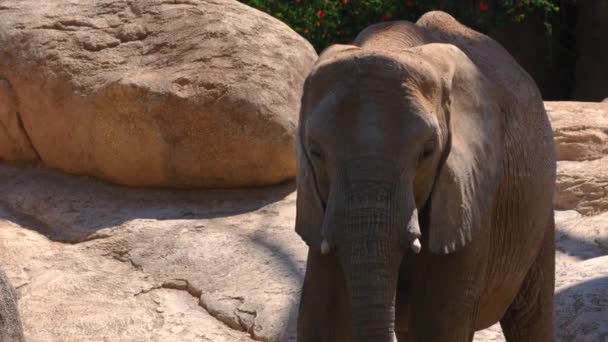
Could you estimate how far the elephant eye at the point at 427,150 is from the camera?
12.6 ft

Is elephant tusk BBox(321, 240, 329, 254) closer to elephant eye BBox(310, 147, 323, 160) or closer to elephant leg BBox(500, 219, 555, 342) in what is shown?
elephant eye BBox(310, 147, 323, 160)

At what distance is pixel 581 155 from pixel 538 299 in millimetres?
2881

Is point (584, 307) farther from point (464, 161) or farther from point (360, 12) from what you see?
point (360, 12)

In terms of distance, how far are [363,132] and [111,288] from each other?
10.8ft

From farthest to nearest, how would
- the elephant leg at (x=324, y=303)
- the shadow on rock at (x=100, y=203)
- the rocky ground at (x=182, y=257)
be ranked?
the shadow on rock at (x=100, y=203) → the rocky ground at (x=182, y=257) → the elephant leg at (x=324, y=303)

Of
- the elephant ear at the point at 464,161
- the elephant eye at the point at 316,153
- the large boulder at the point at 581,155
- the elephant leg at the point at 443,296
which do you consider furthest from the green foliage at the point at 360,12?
the elephant eye at the point at 316,153

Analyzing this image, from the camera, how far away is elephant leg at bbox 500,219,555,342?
18.5ft

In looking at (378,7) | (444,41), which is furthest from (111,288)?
(378,7)

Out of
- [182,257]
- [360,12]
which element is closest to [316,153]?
[182,257]

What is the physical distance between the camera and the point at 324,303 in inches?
167

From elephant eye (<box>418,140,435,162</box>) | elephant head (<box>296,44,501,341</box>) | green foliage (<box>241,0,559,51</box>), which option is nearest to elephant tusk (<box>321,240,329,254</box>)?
elephant head (<box>296,44,501,341</box>)

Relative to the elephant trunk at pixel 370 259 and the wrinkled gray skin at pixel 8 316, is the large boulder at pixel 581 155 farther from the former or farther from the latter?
the wrinkled gray skin at pixel 8 316

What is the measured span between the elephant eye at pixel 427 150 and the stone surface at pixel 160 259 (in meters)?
2.46

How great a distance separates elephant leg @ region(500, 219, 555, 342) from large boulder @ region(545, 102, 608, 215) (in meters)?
2.31
